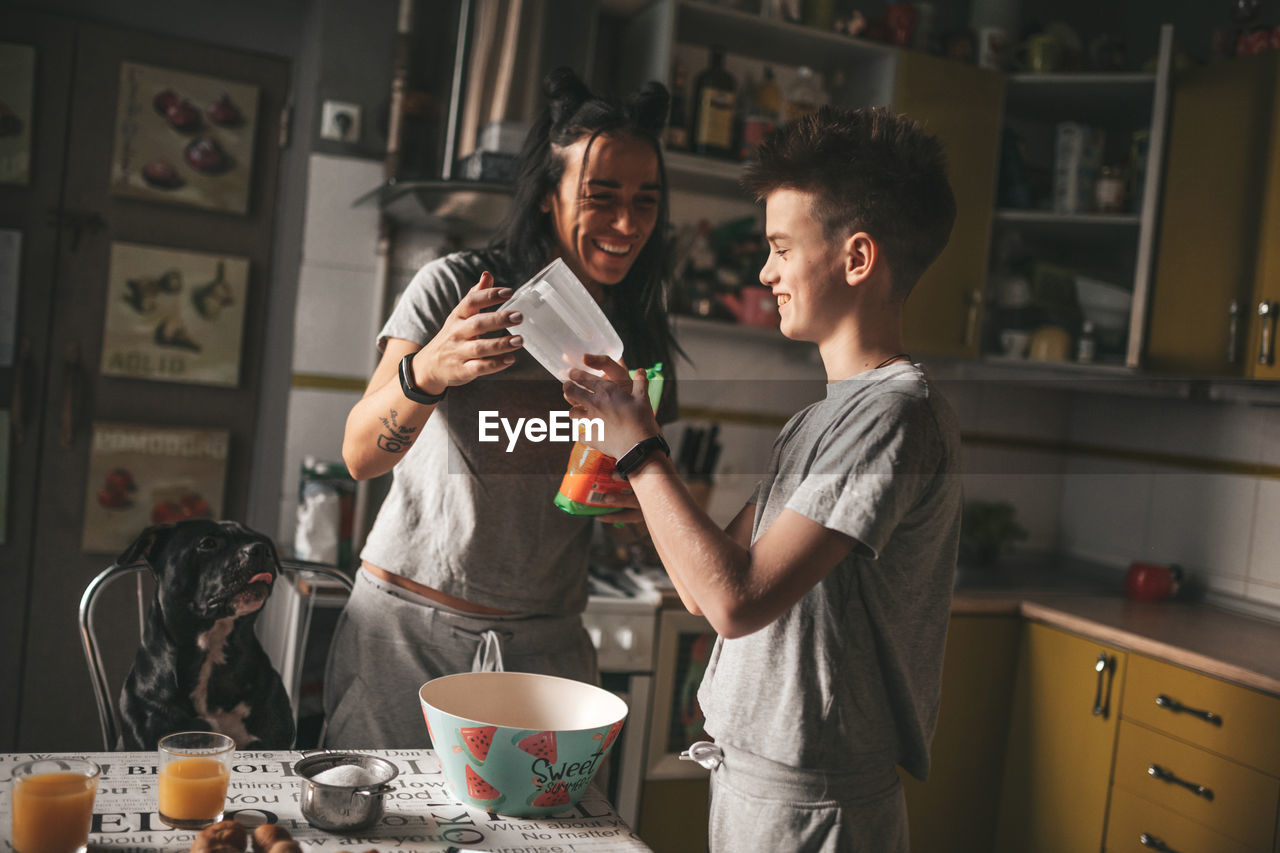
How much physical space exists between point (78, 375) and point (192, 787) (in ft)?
6.00

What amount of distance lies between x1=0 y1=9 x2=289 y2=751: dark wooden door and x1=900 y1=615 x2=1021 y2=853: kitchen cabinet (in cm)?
183

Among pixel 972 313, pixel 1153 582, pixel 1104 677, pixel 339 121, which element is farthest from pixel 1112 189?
pixel 339 121

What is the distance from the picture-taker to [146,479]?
239cm

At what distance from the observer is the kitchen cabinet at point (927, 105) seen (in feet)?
7.70

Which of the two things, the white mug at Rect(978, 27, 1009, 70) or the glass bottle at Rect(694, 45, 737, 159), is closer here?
the glass bottle at Rect(694, 45, 737, 159)

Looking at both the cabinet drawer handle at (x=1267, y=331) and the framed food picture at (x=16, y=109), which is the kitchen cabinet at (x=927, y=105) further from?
the framed food picture at (x=16, y=109)

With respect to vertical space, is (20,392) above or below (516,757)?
above

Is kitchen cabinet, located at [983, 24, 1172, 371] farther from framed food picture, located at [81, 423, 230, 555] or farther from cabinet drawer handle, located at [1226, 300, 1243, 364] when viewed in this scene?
framed food picture, located at [81, 423, 230, 555]

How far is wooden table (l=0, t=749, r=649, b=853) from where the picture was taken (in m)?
0.81

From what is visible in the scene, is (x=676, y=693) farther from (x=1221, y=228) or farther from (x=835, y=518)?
(x=1221, y=228)

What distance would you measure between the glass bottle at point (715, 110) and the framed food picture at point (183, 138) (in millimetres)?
1057

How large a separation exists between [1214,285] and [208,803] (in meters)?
2.16

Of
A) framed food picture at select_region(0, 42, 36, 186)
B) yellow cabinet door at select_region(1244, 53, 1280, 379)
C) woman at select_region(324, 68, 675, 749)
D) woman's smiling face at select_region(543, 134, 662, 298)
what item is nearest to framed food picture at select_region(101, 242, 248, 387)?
framed food picture at select_region(0, 42, 36, 186)

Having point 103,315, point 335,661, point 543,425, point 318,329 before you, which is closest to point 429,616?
point 335,661
